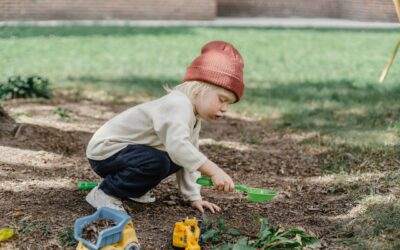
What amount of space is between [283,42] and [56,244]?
10.2 metres

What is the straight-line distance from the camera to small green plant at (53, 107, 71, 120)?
595 cm

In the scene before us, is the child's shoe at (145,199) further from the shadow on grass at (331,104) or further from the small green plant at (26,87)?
the small green plant at (26,87)

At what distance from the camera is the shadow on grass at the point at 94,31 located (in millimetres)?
12492

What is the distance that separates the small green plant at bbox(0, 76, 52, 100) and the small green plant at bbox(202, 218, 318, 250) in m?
3.92

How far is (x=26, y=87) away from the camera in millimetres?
6805

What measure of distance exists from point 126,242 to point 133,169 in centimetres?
57

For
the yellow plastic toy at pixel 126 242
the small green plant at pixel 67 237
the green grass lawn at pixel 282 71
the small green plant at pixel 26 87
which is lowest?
the green grass lawn at pixel 282 71

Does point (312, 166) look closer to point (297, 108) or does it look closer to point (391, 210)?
point (391, 210)

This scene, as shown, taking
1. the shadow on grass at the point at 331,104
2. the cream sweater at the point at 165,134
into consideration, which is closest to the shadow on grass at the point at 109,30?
the shadow on grass at the point at 331,104

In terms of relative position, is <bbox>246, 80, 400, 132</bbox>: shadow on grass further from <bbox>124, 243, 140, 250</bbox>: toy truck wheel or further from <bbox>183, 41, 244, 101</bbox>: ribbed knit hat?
<bbox>124, 243, 140, 250</bbox>: toy truck wheel

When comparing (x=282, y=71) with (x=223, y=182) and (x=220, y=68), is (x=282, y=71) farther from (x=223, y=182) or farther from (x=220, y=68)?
(x=223, y=182)

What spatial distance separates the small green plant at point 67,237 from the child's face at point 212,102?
76 cm

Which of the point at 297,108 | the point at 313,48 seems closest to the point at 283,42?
the point at 313,48

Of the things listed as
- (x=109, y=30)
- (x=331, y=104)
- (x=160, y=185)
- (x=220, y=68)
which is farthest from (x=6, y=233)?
(x=109, y=30)
